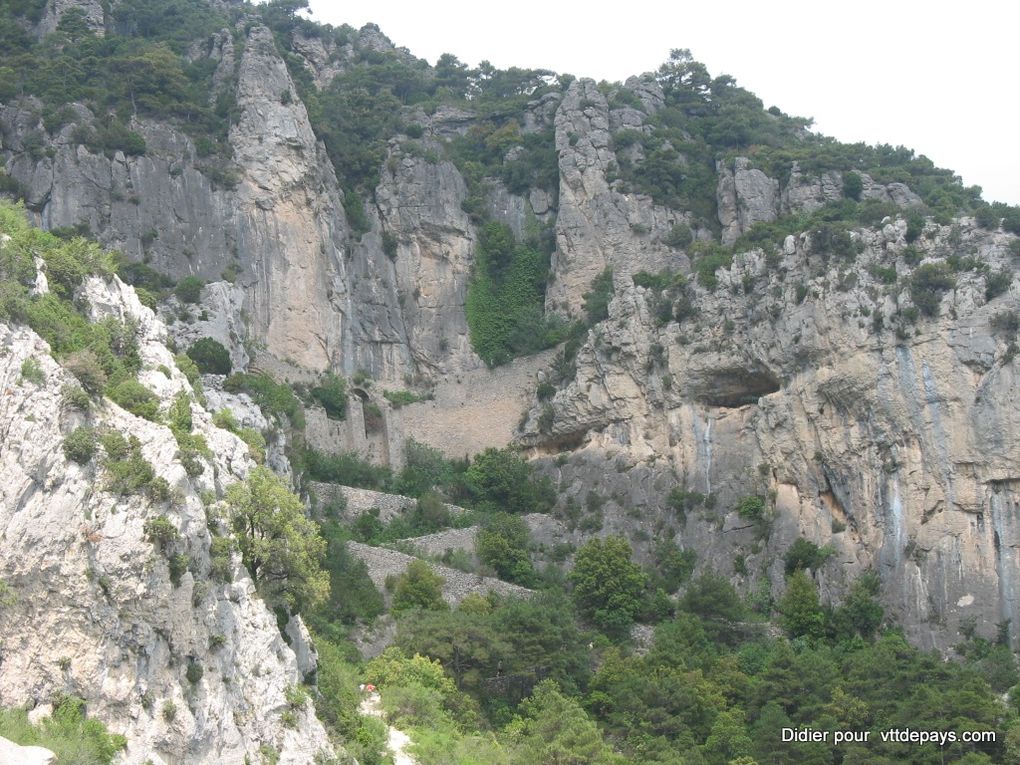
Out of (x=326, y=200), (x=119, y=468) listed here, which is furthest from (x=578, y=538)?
(x=119, y=468)

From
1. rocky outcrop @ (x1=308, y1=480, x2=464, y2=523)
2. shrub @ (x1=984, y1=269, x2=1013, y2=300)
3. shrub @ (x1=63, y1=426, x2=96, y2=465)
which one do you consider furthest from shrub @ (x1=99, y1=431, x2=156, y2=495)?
shrub @ (x1=984, y1=269, x2=1013, y2=300)

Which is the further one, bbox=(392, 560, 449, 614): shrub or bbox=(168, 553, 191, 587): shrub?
bbox=(392, 560, 449, 614): shrub

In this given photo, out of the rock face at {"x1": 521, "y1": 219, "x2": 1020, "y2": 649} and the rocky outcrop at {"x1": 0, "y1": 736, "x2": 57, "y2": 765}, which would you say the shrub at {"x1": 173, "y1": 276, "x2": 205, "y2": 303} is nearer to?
the rock face at {"x1": 521, "y1": 219, "x2": 1020, "y2": 649}

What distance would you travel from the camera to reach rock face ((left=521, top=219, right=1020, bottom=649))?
5128cm

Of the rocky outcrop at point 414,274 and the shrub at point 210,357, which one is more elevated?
the rocky outcrop at point 414,274

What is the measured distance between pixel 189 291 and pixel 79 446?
29.1 m

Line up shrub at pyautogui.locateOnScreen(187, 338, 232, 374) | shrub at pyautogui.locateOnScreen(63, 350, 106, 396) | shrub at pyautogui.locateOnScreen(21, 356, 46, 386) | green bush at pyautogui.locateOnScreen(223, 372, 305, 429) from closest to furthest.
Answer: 1. shrub at pyautogui.locateOnScreen(21, 356, 46, 386)
2. shrub at pyautogui.locateOnScreen(63, 350, 106, 396)
3. green bush at pyautogui.locateOnScreen(223, 372, 305, 429)
4. shrub at pyautogui.locateOnScreen(187, 338, 232, 374)

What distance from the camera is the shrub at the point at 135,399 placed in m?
32.4

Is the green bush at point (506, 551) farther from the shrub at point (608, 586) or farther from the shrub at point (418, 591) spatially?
the shrub at point (418, 591)

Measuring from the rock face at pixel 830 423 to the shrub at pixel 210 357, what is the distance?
48.2ft

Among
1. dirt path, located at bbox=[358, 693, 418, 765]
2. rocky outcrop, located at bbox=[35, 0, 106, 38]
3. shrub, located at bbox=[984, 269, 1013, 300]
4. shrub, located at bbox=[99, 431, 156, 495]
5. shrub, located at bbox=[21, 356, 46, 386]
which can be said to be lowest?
dirt path, located at bbox=[358, 693, 418, 765]

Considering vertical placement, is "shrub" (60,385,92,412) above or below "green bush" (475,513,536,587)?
above

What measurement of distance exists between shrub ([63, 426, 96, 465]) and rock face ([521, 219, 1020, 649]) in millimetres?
30377

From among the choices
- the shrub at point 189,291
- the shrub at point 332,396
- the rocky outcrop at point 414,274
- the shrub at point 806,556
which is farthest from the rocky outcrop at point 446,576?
the rocky outcrop at point 414,274
